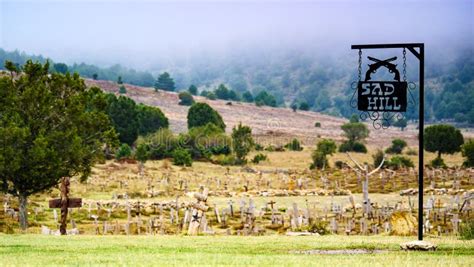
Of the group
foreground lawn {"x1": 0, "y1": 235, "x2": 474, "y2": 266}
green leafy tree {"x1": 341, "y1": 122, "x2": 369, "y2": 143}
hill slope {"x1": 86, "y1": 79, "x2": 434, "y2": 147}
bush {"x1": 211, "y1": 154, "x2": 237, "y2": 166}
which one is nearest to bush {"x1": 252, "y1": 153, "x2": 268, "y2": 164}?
bush {"x1": 211, "y1": 154, "x2": 237, "y2": 166}

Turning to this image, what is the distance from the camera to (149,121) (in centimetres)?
12706

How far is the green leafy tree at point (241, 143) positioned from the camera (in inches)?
4107

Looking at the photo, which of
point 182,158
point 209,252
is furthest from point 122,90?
point 209,252

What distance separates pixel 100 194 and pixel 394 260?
4781 cm

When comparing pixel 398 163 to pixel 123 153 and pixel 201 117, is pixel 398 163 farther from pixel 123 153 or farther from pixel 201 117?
pixel 201 117

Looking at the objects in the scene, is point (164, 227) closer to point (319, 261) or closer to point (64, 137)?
point (64, 137)

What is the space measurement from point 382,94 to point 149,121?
343 feet

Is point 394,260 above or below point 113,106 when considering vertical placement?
below

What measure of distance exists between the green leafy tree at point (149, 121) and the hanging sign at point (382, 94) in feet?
329

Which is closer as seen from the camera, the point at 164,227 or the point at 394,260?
the point at 394,260

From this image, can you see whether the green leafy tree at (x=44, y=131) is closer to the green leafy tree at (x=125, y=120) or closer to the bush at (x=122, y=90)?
the green leafy tree at (x=125, y=120)

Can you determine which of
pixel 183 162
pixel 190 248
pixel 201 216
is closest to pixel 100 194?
pixel 183 162

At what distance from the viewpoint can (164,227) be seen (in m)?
44.1

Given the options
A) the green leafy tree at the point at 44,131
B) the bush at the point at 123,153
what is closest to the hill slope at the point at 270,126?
the bush at the point at 123,153
